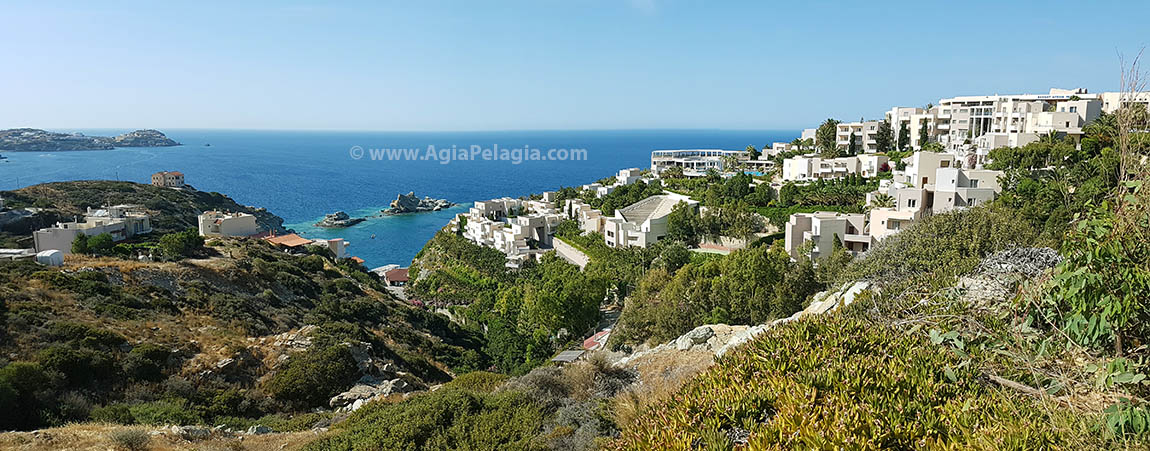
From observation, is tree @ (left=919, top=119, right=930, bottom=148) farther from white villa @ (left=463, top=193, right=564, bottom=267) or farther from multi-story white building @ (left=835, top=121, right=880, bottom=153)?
white villa @ (left=463, top=193, right=564, bottom=267)

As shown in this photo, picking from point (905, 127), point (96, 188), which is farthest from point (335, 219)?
point (905, 127)

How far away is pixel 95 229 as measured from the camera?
2811 cm

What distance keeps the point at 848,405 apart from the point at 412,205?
78062 mm

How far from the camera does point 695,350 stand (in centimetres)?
1120

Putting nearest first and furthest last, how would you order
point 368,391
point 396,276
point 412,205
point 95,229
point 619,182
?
point 368,391
point 95,229
point 396,276
point 619,182
point 412,205

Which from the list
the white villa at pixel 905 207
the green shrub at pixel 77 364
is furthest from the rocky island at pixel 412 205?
the green shrub at pixel 77 364

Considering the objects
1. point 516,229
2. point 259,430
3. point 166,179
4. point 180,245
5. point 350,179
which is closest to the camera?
point 259,430

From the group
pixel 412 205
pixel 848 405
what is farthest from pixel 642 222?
pixel 412 205

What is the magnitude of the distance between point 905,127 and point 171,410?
135ft

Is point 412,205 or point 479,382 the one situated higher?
point 479,382

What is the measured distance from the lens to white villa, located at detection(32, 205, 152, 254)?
26.0 metres

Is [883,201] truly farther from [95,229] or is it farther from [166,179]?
[166,179]

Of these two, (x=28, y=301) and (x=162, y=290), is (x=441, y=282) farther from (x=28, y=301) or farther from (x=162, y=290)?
(x=28, y=301)

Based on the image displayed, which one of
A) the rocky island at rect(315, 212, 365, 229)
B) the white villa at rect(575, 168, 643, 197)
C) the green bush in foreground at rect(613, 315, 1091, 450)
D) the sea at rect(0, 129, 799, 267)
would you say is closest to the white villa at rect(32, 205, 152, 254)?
the sea at rect(0, 129, 799, 267)
